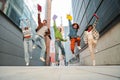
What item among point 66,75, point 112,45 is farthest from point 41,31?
point 66,75

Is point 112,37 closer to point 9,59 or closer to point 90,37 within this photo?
point 90,37

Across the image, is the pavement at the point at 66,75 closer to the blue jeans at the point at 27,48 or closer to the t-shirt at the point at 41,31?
the blue jeans at the point at 27,48

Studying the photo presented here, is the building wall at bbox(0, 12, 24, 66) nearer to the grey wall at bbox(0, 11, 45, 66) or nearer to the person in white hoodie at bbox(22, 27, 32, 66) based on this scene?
the grey wall at bbox(0, 11, 45, 66)

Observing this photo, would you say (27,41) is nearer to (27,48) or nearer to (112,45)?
(27,48)

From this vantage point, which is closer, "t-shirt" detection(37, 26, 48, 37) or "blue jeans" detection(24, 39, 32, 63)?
"blue jeans" detection(24, 39, 32, 63)

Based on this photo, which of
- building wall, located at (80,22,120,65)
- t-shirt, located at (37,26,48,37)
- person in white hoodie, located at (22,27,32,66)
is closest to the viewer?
person in white hoodie, located at (22,27,32,66)

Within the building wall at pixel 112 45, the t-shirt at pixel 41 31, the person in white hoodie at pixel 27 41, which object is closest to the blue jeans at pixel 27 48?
the person in white hoodie at pixel 27 41

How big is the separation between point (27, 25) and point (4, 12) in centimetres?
367

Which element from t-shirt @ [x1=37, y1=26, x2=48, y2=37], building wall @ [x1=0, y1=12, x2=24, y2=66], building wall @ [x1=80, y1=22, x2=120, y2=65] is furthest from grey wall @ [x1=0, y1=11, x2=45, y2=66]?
building wall @ [x1=80, y1=22, x2=120, y2=65]

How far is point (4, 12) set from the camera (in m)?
10.6

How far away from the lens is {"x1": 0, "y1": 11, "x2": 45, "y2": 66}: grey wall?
10789mm

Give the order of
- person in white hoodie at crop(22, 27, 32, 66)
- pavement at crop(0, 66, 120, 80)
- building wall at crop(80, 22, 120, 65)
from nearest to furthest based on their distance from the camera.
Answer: pavement at crop(0, 66, 120, 80) < person in white hoodie at crop(22, 27, 32, 66) < building wall at crop(80, 22, 120, 65)

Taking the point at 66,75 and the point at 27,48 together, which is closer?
the point at 66,75

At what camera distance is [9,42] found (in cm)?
1226
